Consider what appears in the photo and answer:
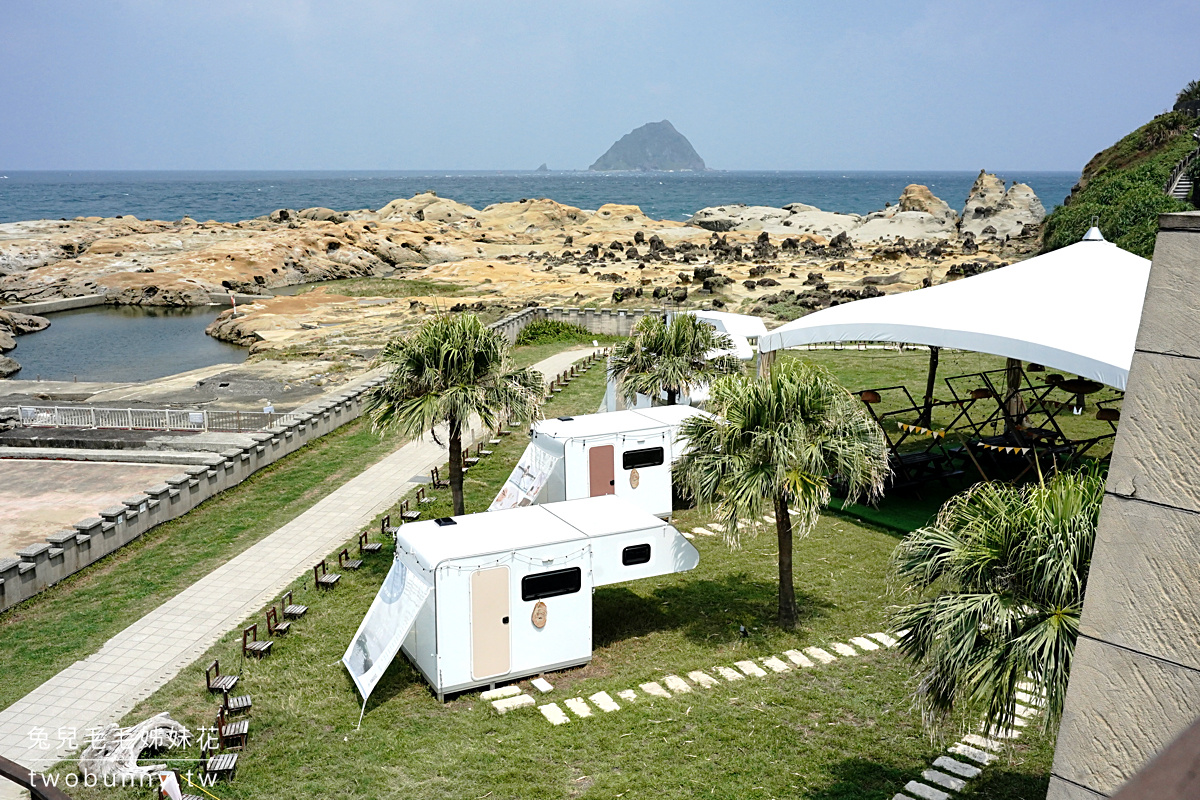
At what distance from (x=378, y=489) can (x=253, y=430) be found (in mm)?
6278

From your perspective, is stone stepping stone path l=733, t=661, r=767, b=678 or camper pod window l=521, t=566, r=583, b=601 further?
stone stepping stone path l=733, t=661, r=767, b=678

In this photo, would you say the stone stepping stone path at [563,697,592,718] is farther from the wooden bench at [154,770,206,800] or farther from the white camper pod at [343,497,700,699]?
the wooden bench at [154,770,206,800]

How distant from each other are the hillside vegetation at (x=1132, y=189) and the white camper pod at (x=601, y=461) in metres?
24.3

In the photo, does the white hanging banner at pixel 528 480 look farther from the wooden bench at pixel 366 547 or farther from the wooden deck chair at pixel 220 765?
the wooden deck chair at pixel 220 765

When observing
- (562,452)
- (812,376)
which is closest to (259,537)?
(562,452)

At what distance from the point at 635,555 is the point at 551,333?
28.9m

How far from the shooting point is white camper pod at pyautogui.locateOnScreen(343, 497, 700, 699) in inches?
500

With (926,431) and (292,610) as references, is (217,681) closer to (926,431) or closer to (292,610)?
(292,610)

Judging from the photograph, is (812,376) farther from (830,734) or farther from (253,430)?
(253,430)

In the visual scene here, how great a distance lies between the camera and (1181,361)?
206 inches

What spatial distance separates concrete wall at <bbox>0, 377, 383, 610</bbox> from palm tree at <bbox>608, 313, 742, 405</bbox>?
19.8 feet

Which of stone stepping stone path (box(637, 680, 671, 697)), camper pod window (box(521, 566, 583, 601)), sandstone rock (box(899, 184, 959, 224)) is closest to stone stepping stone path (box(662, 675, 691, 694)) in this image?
stone stepping stone path (box(637, 680, 671, 697))

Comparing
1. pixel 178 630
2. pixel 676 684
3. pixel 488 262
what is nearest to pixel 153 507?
pixel 178 630

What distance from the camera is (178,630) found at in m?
15.3
